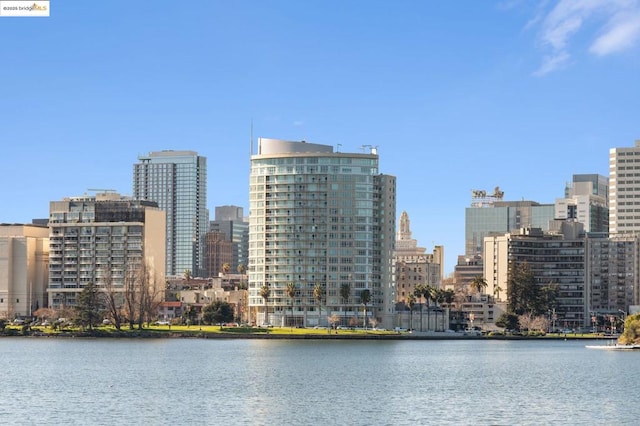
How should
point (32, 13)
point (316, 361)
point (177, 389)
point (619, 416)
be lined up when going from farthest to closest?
point (316, 361)
point (177, 389)
point (32, 13)
point (619, 416)

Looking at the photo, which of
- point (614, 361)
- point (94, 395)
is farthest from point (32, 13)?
point (614, 361)

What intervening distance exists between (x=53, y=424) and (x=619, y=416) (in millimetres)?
48715

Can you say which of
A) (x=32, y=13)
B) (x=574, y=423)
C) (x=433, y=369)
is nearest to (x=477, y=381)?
(x=433, y=369)

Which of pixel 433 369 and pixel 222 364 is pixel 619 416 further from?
pixel 222 364

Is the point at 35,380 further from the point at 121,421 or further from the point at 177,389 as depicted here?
the point at 121,421

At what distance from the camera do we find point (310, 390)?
422 feet

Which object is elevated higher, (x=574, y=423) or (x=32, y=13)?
(x=32, y=13)

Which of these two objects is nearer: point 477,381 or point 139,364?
point 477,381

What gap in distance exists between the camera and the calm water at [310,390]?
338 ft

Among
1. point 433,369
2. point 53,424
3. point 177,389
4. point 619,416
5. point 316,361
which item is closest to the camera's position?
point 53,424

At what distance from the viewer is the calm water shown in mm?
103062

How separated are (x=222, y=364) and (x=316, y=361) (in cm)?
1814

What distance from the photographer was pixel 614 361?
19138 centimetres

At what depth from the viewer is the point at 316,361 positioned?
595 feet
